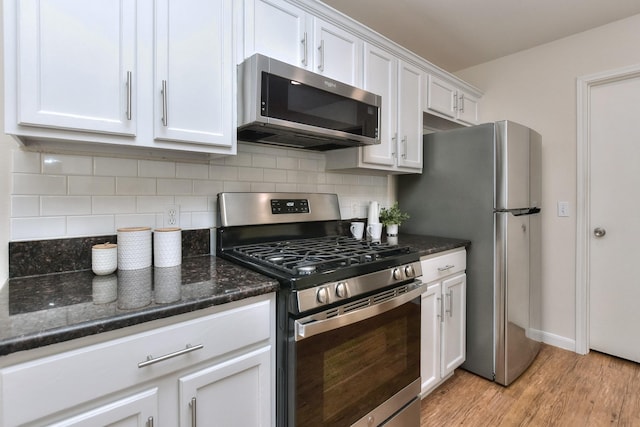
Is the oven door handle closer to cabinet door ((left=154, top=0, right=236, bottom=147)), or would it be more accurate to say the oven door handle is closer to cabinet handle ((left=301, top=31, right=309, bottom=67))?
cabinet door ((left=154, top=0, right=236, bottom=147))

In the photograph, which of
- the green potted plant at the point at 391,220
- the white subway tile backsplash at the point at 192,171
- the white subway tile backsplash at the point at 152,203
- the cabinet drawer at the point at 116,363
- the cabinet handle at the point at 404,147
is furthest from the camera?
the green potted plant at the point at 391,220

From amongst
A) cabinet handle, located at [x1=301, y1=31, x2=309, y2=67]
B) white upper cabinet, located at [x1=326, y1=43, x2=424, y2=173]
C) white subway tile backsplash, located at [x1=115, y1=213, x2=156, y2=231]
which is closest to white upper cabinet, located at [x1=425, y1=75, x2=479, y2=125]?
white upper cabinet, located at [x1=326, y1=43, x2=424, y2=173]

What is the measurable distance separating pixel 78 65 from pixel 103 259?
→ 700 millimetres

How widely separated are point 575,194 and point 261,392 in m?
2.75

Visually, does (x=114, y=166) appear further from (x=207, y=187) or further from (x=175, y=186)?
(x=207, y=187)

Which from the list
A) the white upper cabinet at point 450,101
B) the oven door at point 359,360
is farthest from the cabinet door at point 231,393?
the white upper cabinet at point 450,101

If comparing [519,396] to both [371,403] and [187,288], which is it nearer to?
[371,403]

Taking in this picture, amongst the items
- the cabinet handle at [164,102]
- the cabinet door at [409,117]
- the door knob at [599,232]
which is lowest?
the door knob at [599,232]

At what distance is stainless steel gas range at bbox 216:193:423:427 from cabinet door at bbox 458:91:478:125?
173 centimetres

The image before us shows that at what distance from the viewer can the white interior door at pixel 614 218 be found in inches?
90.6

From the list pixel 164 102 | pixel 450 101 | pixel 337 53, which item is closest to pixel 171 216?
pixel 164 102

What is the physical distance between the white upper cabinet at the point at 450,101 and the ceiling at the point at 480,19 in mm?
353

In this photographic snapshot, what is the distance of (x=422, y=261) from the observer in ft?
5.96

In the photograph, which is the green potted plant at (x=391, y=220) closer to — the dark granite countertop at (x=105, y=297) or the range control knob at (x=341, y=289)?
the range control knob at (x=341, y=289)
